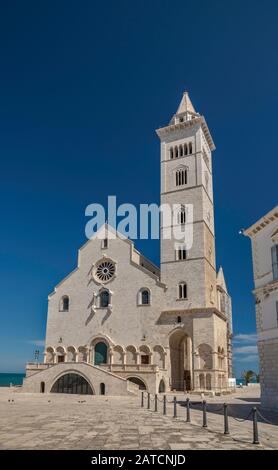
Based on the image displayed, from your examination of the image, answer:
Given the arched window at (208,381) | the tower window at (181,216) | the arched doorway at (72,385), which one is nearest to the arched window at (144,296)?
the tower window at (181,216)

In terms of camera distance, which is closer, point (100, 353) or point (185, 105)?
point (100, 353)

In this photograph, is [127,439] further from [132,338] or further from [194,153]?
[194,153]

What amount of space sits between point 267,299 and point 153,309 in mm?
20220

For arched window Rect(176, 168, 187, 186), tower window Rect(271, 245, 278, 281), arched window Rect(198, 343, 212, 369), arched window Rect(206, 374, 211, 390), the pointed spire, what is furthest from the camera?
the pointed spire

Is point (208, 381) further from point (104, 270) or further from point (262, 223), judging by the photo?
point (262, 223)

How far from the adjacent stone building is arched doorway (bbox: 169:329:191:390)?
17.4m

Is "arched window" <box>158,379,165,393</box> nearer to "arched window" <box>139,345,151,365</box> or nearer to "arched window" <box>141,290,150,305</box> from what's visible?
"arched window" <box>139,345,151,365</box>

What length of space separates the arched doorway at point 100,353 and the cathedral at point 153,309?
4.3 inches

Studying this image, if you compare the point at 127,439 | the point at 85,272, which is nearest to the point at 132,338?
the point at 85,272

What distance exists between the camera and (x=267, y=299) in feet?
76.7

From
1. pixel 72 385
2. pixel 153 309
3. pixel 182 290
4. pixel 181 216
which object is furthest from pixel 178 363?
pixel 181 216

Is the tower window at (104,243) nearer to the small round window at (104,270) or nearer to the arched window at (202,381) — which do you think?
the small round window at (104,270)

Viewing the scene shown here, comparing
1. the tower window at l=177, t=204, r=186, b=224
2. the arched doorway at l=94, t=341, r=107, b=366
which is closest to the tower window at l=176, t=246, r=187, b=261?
the tower window at l=177, t=204, r=186, b=224

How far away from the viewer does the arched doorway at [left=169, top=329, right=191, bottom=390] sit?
4126cm
